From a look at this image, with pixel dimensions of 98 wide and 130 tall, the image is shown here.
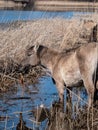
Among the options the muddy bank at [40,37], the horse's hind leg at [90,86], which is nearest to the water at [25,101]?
the horse's hind leg at [90,86]

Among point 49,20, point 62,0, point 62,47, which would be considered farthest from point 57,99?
point 62,0

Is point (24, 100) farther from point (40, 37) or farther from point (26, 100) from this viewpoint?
point (40, 37)

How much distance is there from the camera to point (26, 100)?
29.2 feet

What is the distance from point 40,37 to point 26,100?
5.01 meters

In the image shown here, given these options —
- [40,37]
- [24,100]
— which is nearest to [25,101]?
[24,100]

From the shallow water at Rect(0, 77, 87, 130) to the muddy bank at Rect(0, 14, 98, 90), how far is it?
49cm

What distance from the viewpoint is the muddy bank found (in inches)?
446

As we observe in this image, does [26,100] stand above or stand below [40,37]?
below

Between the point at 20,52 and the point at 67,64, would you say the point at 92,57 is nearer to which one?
the point at 67,64

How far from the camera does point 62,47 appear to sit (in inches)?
554

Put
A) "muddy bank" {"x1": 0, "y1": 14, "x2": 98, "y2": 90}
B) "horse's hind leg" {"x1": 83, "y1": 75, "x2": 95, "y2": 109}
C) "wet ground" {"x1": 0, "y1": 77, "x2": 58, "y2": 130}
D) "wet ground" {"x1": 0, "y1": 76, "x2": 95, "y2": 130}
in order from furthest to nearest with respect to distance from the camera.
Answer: "muddy bank" {"x1": 0, "y1": 14, "x2": 98, "y2": 90}, "horse's hind leg" {"x1": 83, "y1": 75, "x2": 95, "y2": 109}, "wet ground" {"x1": 0, "y1": 77, "x2": 58, "y2": 130}, "wet ground" {"x1": 0, "y1": 76, "x2": 95, "y2": 130}

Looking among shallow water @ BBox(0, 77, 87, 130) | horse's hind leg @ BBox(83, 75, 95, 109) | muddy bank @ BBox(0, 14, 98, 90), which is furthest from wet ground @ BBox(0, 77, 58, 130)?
horse's hind leg @ BBox(83, 75, 95, 109)

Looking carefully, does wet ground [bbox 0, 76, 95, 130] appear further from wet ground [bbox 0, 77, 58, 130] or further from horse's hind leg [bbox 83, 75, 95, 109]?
horse's hind leg [bbox 83, 75, 95, 109]

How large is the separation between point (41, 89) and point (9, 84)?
2.51 feet
